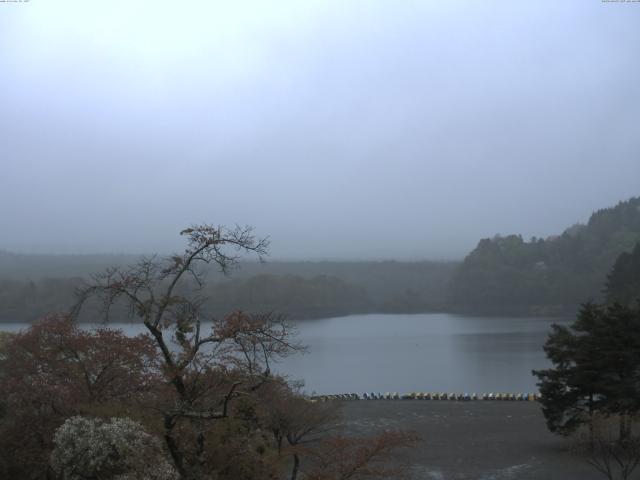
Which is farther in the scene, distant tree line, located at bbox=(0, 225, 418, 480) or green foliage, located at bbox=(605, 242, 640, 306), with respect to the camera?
green foliage, located at bbox=(605, 242, 640, 306)

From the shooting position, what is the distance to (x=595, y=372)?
13.0m

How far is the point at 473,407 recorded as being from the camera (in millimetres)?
19859

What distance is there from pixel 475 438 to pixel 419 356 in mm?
23175

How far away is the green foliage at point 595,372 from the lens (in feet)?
41.7

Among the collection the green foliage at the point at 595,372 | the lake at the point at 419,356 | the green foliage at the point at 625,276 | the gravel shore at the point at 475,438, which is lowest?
the lake at the point at 419,356

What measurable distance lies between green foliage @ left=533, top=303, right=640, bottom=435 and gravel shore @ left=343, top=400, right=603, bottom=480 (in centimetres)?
84

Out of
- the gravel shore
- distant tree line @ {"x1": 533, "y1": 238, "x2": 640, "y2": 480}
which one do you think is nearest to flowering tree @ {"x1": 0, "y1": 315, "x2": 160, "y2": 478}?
the gravel shore

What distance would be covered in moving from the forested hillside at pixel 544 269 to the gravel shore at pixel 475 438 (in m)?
49.6

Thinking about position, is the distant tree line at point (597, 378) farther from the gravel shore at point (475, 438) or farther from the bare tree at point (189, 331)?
the bare tree at point (189, 331)

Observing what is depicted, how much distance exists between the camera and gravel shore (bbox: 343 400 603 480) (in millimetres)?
12090

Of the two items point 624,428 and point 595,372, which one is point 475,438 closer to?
point 595,372

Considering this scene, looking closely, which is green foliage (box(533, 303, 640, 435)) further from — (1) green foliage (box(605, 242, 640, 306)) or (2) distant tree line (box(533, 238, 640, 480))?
(1) green foliage (box(605, 242, 640, 306))

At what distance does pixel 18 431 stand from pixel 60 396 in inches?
29.0

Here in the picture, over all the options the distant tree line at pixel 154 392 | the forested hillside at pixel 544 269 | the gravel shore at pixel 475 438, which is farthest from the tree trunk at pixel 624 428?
the forested hillside at pixel 544 269
